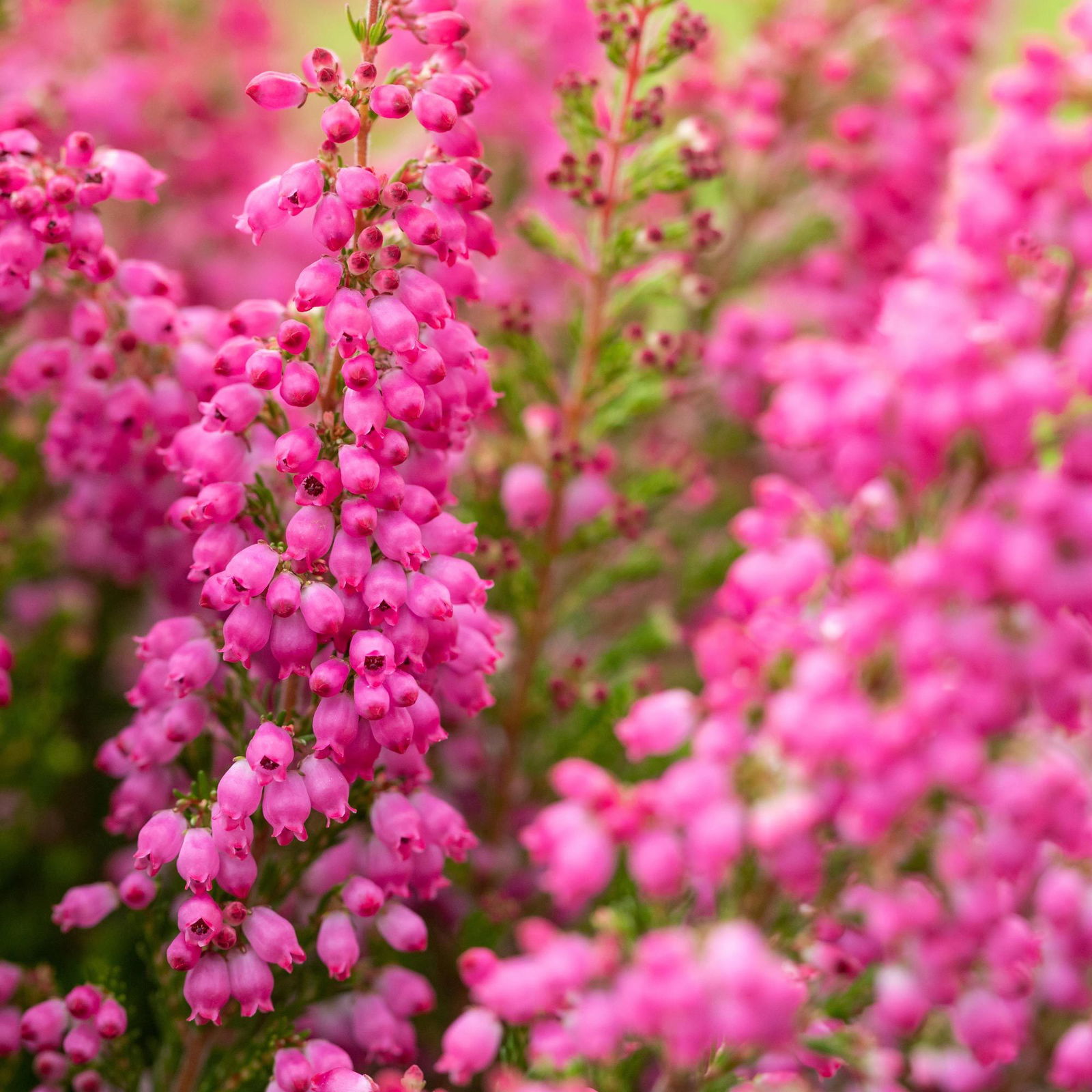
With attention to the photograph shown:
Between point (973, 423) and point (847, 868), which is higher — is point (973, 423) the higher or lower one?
the higher one

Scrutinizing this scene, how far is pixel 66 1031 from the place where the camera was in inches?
56.4

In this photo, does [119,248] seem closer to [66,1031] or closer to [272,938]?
[66,1031]

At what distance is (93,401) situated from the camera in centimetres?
152

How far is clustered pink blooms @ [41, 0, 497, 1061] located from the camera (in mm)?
1144

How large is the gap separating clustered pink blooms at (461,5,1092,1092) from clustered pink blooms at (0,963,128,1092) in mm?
500

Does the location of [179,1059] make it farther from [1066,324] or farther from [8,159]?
[1066,324]

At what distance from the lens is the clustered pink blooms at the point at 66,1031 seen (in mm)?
1342

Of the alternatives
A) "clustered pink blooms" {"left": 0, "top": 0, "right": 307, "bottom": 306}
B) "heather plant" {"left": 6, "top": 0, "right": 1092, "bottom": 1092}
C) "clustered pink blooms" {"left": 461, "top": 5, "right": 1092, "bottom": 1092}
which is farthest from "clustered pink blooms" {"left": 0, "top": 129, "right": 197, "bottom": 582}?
"clustered pink blooms" {"left": 0, "top": 0, "right": 307, "bottom": 306}

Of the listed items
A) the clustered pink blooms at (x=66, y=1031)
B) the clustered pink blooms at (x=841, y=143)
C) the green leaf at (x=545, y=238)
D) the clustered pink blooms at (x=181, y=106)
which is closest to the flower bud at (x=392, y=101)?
the green leaf at (x=545, y=238)

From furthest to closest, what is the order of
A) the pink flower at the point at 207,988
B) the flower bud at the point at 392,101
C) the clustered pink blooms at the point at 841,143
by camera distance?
the clustered pink blooms at the point at 841,143, the pink flower at the point at 207,988, the flower bud at the point at 392,101

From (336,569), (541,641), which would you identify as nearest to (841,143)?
(541,641)

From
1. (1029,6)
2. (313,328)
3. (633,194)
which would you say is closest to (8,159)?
(313,328)

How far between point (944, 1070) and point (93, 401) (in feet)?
4.74

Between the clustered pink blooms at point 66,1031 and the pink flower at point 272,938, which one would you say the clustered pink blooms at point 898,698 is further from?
the clustered pink blooms at point 66,1031
